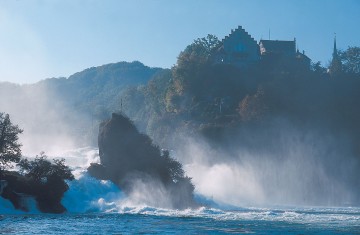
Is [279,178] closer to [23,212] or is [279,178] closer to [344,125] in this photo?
[344,125]

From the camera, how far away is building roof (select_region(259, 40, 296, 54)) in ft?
514

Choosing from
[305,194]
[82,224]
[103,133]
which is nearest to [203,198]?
[103,133]

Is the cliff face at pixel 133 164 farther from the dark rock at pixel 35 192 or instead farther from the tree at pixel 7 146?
the tree at pixel 7 146

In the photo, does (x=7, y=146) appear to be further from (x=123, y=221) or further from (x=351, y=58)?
(x=351, y=58)

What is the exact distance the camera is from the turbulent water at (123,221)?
158 ft

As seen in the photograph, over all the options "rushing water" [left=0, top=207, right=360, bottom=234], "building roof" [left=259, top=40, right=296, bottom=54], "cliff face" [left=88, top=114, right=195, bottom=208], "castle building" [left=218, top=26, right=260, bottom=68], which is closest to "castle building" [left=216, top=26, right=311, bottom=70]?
"castle building" [left=218, top=26, right=260, bottom=68]

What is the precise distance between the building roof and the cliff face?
7466 cm

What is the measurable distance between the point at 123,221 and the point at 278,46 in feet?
365

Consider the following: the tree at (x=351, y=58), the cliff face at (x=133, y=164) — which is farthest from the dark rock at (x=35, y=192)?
the tree at (x=351, y=58)

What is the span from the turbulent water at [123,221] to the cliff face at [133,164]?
14.5 ft

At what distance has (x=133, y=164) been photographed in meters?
86.4

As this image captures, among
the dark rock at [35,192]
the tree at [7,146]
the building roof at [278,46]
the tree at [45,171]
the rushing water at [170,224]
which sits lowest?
the rushing water at [170,224]

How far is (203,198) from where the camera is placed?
299 feet

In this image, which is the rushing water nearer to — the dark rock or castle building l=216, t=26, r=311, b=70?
the dark rock
